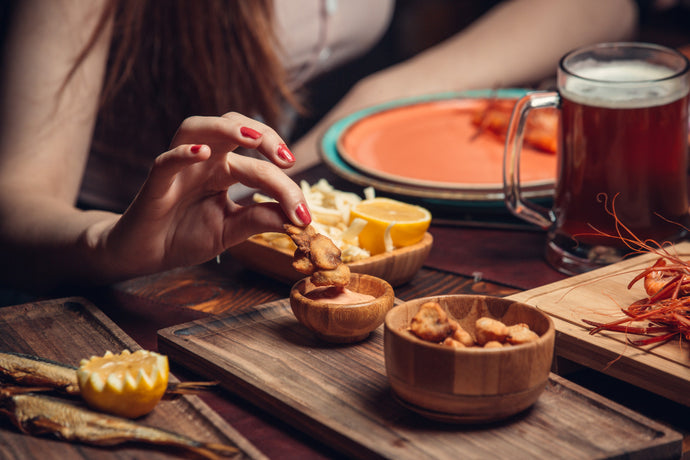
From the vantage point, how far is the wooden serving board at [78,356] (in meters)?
0.77

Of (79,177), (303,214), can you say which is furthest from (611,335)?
(79,177)

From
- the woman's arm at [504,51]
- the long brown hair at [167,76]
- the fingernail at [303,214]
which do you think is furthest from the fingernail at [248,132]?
the woman's arm at [504,51]

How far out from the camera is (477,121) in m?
1.91

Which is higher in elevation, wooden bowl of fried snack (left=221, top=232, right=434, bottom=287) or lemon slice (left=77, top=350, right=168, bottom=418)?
lemon slice (left=77, top=350, right=168, bottom=418)

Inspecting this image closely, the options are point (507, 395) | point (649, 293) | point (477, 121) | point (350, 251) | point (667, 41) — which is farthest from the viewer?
point (667, 41)

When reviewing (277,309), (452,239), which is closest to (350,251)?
(277,309)

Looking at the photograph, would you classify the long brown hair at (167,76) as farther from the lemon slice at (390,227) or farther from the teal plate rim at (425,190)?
the lemon slice at (390,227)

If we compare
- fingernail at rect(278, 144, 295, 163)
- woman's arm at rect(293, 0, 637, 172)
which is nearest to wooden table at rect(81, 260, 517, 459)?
fingernail at rect(278, 144, 295, 163)

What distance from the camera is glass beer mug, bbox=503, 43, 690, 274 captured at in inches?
46.8

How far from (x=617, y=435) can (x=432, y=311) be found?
24 centimetres

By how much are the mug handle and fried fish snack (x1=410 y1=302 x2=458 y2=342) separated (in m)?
0.56

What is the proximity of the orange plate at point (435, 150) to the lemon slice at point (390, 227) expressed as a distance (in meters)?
0.22

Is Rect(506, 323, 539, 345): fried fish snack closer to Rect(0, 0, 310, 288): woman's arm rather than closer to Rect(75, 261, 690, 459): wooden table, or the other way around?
Rect(75, 261, 690, 459): wooden table

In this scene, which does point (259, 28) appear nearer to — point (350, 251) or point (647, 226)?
point (350, 251)
